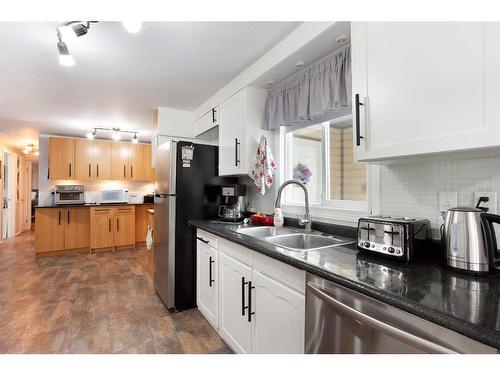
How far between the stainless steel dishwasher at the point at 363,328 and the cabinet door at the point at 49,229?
515cm

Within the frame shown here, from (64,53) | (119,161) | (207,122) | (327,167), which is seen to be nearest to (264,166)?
(327,167)

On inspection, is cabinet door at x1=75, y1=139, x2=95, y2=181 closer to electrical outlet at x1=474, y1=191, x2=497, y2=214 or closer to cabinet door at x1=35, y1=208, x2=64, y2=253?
cabinet door at x1=35, y1=208, x2=64, y2=253

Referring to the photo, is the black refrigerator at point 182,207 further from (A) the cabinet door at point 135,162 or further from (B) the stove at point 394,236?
(A) the cabinet door at point 135,162

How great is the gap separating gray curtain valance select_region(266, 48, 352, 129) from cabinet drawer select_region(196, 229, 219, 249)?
3.59 ft

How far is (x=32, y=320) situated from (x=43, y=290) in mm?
864

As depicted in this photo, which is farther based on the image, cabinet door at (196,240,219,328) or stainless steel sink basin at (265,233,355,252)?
cabinet door at (196,240,219,328)

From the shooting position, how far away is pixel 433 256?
1.20m

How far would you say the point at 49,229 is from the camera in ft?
15.1

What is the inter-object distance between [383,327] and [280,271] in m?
0.57

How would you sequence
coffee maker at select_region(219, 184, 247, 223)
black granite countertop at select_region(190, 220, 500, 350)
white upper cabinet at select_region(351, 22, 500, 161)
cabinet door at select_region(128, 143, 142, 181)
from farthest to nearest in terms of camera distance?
1. cabinet door at select_region(128, 143, 142, 181)
2. coffee maker at select_region(219, 184, 247, 223)
3. white upper cabinet at select_region(351, 22, 500, 161)
4. black granite countertop at select_region(190, 220, 500, 350)

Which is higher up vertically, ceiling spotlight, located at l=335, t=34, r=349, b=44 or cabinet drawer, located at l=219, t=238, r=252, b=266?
ceiling spotlight, located at l=335, t=34, r=349, b=44

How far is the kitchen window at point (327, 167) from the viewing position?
1.86 metres

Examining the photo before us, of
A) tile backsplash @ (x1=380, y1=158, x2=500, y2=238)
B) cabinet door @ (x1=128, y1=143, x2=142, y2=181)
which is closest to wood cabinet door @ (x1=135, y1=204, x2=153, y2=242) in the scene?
cabinet door @ (x1=128, y1=143, x2=142, y2=181)

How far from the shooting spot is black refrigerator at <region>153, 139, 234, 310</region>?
2459mm
